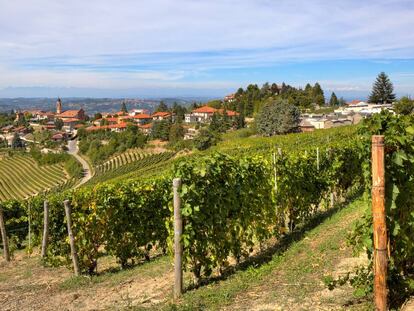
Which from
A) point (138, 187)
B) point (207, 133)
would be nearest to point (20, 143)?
Result: point (207, 133)

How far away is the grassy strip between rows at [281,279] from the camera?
16.3ft

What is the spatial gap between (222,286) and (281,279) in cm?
83

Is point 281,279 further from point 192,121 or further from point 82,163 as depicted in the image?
point 192,121

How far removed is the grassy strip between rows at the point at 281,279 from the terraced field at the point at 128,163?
197 feet

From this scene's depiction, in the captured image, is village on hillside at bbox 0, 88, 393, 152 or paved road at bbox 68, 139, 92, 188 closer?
village on hillside at bbox 0, 88, 393, 152

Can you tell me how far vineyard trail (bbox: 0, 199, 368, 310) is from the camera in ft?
16.2

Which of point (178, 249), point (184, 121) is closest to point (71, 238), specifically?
point (178, 249)

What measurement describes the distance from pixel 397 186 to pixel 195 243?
2.97 metres

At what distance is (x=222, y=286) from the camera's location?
575 centimetres

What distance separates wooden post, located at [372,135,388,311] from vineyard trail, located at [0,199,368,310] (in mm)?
390

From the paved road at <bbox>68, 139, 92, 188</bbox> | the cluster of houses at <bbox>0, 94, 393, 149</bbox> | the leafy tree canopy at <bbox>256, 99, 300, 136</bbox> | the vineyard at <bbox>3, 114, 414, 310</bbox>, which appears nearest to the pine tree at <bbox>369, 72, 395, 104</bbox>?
the cluster of houses at <bbox>0, 94, 393, 149</bbox>

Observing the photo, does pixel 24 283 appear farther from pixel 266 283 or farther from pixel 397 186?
pixel 397 186

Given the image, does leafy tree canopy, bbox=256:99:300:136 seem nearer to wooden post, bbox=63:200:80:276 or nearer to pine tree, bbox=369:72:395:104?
pine tree, bbox=369:72:395:104

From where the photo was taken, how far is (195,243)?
19.7 feet
